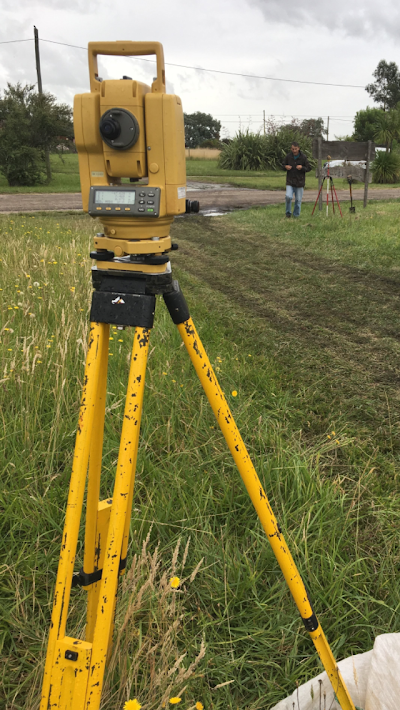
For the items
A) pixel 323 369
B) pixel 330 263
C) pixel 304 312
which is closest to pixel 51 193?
pixel 330 263

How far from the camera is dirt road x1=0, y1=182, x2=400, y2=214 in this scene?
45.8ft

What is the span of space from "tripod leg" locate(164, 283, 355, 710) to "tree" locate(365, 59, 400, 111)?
8349cm

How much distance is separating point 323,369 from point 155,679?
283 cm

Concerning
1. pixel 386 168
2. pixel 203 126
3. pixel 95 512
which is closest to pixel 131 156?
pixel 95 512

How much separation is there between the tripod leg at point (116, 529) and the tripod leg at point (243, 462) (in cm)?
13

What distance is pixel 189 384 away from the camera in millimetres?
3221

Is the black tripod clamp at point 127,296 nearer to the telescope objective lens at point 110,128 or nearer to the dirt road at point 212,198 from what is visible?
the telescope objective lens at point 110,128

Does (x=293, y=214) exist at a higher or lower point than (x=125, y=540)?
higher

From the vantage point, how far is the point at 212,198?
16250 millimetres

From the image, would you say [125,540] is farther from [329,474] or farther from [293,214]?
[293,214]

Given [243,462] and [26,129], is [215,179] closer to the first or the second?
[26,129]

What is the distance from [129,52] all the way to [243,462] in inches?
42.0

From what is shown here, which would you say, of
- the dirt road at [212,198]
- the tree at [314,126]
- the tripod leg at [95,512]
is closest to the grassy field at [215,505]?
the tripod leg at [95,512]

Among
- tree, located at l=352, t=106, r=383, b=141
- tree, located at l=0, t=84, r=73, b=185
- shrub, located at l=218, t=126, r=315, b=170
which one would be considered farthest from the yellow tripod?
tree, located at l=352, t=106, r=383, b=141
